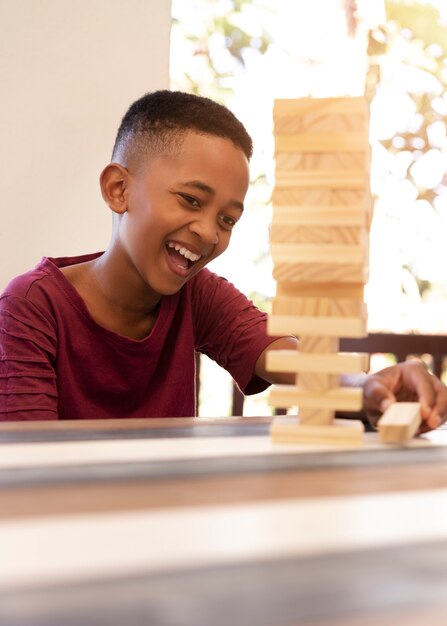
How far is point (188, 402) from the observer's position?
1562 millimetres

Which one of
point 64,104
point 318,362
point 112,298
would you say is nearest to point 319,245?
point 318,362

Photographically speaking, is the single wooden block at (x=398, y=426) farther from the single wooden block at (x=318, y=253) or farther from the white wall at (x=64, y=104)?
the white wall at (x=64, y=104)

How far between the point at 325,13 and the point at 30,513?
4069mm

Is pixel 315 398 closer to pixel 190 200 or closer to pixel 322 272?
pixel 322 272

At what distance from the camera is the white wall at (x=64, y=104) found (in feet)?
7.07

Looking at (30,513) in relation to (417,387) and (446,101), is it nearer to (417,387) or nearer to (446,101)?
(417,387)

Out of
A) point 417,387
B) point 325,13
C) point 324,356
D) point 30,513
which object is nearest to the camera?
point 30,513

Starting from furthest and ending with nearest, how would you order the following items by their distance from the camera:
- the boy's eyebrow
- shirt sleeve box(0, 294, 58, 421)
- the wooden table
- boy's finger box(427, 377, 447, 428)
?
the boy's eyebrow, shirt sleeve box(0, 294, 58, 421), boy's finger box(427, 377, 447, 428), the wooden table

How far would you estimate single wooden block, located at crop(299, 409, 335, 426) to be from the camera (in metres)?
0.75

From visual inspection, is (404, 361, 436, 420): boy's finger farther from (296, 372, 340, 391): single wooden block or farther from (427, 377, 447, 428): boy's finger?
(296, 372, 340, 391): single wooden block

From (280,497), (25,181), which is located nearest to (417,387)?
(280,497)

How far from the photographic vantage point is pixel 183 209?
4.37ft

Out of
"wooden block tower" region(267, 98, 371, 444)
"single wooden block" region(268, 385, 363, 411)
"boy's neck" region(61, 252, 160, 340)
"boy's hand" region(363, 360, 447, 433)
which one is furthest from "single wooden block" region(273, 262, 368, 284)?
"boy's neck" region(61, 252, 160, 340)

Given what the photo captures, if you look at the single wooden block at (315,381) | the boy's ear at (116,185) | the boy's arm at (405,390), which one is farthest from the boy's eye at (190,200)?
the single wooden block at (315,381)
